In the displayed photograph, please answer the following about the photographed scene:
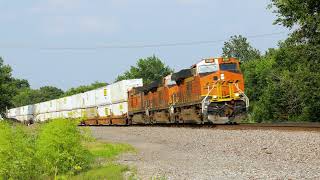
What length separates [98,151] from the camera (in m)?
17.5

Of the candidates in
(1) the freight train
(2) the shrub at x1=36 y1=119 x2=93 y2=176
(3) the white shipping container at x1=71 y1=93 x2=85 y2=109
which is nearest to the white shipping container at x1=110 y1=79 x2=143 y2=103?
(1) the freight train

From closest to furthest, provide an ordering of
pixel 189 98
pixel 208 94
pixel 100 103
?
pixel 208 94
pixel 189 98
pixel 100 103

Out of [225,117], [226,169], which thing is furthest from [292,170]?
[225,117]

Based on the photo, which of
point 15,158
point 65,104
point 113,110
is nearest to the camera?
point 15,158

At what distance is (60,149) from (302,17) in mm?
20068

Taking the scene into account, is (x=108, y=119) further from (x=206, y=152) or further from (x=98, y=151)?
(x=206, y=152)

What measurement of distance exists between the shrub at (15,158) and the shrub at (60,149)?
0.87 ft

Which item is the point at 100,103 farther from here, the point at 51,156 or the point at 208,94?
the point at 51,156

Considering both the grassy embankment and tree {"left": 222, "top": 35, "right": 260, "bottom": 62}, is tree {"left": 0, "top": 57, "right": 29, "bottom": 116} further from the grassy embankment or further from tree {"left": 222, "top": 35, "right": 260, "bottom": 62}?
tree {"left": 222, "top": 35, "right": 260, "bottom": 62}

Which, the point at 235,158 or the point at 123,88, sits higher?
the point at 123,88

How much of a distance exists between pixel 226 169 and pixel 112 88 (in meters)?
36.6

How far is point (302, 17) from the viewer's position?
2847cm

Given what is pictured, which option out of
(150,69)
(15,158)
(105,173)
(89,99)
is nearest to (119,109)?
(89,99)

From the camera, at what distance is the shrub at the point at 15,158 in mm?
11398
